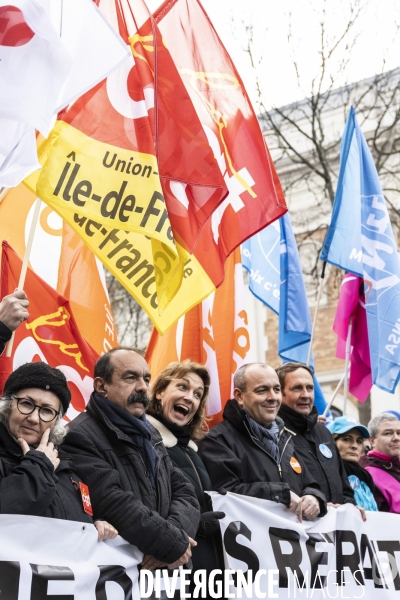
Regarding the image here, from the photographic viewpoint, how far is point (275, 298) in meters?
8.44

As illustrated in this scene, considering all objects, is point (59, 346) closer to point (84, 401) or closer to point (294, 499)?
point (84, 401)

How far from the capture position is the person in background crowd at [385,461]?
6.82 metres

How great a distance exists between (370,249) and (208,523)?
3689 mm

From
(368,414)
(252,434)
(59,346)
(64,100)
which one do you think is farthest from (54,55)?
(368,414)

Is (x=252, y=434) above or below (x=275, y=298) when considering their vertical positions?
below

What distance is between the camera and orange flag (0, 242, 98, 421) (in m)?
5.78

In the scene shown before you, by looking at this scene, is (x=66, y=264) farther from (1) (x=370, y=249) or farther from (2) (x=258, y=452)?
(1) (x=370, y=249)

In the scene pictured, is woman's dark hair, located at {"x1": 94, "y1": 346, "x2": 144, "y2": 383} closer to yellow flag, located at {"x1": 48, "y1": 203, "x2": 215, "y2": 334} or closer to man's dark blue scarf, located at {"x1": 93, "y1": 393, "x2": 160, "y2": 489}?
man's dark blue scarf, located at {"x1": 93, "y1": 393, "x2": 160, "y2": 489}

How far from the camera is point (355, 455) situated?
6.79 m

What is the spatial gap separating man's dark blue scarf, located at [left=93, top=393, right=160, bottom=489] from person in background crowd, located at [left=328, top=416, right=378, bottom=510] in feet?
7.27

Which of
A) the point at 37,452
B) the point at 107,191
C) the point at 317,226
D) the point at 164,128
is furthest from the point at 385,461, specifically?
the point at 317,226

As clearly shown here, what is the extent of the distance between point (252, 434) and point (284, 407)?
0.72 m

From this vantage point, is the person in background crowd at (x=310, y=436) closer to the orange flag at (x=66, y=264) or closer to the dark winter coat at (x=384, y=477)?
the dark winter coat at (x=384, y=477)

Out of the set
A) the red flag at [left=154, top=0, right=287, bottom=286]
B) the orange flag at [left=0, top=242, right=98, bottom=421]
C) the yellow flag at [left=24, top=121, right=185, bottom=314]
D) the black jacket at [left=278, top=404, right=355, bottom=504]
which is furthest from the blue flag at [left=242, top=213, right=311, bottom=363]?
the yellow flag at [left=24, top=121, right=185, bottom=314]
